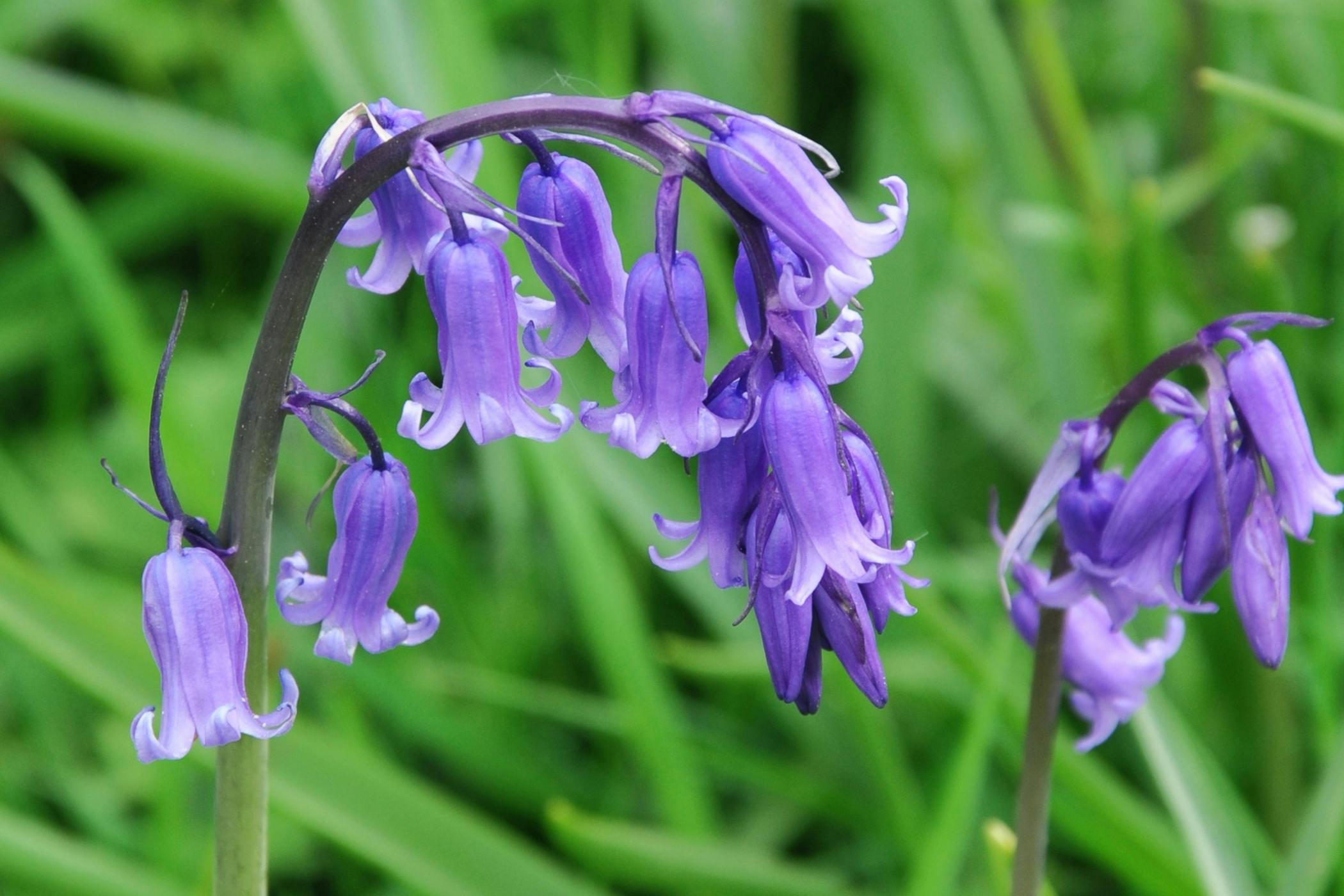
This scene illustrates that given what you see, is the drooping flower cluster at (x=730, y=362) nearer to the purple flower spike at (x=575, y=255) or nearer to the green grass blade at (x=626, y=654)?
the purple flower spike at (x=575, y=255)

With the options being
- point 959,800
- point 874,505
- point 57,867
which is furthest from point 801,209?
point 57,867

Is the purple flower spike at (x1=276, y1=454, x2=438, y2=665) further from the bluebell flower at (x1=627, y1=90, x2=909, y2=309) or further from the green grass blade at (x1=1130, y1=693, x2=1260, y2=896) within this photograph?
the green grass blade at (x1=1130, y1=693, x2=1260, y2=896)

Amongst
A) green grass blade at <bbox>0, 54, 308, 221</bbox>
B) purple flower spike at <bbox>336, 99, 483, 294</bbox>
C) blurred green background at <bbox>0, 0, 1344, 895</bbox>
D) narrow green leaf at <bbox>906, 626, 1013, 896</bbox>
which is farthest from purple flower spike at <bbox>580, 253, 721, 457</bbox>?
green grass blade at <bbox>0, 54, 308, 221</bbox>

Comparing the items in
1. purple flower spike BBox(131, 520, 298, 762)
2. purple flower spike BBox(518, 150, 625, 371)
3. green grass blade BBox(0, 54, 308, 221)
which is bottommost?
purple flower spike BBox(131, 520, 298, 762)

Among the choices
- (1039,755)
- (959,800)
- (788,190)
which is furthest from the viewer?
(959,800)

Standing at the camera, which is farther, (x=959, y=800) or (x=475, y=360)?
(x=959, y=800)

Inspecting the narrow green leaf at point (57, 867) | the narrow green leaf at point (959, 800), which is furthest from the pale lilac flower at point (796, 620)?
the narrow green leaf at point (57, 867)

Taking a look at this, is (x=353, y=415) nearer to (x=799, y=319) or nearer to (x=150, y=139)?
(x=799, y=319)

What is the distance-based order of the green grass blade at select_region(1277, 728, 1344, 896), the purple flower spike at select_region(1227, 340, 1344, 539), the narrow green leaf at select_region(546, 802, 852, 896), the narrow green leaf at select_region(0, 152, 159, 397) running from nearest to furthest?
the purple flower spike at select_region(1227, 340, 1344, 539) → the green grass blade at select_region(1277, 728, 1344, 896) → the narrow green leaf at select_region(546, 802, 852, 896) → the narrow green leaf at select_region(0, 152, 159, 397)
